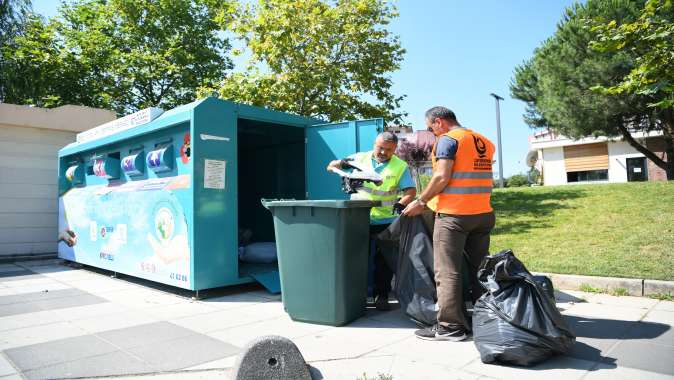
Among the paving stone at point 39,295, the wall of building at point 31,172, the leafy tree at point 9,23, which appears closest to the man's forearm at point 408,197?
the paving stone at point 39,295

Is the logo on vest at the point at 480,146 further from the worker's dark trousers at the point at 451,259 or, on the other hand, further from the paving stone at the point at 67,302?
the paving stone at the point at 67,302

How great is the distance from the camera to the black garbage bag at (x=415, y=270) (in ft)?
12.1

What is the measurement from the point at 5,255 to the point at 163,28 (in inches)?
592

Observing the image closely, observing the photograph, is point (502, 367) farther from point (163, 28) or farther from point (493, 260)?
point (163, 28)

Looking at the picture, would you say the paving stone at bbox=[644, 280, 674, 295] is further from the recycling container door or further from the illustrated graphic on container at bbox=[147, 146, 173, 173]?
the illustrated graphic on container at bbox=[147, 146, 173, 173]

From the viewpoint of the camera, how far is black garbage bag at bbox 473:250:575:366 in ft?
9.30

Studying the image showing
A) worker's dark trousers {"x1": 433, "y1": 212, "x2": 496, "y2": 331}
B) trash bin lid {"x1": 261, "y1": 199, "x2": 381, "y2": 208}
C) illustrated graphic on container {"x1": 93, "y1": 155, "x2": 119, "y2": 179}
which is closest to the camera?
worker's dark trousers {"x1": 433, "y1": 212, "x2": 496, "y2": 331}

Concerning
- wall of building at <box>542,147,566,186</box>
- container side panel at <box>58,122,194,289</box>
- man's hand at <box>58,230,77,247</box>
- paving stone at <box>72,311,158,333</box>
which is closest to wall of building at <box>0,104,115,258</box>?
man's hand at <box>58,230,77,247</box>

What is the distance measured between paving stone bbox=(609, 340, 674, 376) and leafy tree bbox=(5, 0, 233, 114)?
16689mm

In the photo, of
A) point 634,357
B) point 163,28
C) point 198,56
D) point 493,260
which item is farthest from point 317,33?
point 163,28

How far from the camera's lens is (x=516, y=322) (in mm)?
2889

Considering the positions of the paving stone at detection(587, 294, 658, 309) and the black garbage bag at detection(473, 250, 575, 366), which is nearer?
the black garbage bag at detection(473, 250, 575, 366)

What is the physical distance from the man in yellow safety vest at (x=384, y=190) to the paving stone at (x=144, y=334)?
1.88 metres

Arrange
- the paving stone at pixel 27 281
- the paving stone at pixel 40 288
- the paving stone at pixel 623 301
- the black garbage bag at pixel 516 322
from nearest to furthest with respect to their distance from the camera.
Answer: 1. the black garbage bag at pixel 516 322
2. the paving stone at pixel 623 301
3. the paving stone at pixel 40 288
4. the paving stone at pixel 27 281
